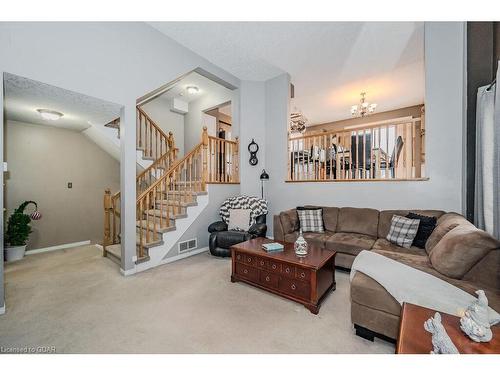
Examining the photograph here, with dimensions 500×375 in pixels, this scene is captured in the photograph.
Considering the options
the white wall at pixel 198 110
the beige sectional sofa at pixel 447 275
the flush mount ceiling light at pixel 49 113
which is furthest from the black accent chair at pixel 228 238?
the white wall at pixel 198 110

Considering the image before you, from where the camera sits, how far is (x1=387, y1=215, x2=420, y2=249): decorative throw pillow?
270cm

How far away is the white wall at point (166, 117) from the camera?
5523 millimetres

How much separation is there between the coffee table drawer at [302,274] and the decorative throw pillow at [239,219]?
1749mm

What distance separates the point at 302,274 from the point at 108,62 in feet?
11.6

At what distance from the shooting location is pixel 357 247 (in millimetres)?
2846

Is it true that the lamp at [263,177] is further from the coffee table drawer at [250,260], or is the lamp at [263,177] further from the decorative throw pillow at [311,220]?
the coffee table drawer at [250,260]

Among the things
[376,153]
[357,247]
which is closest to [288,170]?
[376,153]

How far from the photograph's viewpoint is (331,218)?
3672 mm

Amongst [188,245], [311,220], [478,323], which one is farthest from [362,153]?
[188,245]

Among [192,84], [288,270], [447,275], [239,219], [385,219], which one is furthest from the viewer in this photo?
[192,84]

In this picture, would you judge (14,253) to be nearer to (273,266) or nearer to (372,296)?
(273,266)

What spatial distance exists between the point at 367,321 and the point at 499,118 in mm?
2095

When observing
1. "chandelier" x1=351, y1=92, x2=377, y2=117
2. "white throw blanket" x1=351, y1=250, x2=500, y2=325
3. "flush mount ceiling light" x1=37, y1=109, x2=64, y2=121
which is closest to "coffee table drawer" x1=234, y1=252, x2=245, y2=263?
"white throw blanket" x1=351, y1=250, x2=500, y2=325

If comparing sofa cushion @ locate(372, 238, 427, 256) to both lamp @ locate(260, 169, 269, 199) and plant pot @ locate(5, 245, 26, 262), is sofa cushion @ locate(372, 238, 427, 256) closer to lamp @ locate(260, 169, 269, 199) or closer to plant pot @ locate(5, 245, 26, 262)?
lamp @ locate(260, 169, 269, 199)
